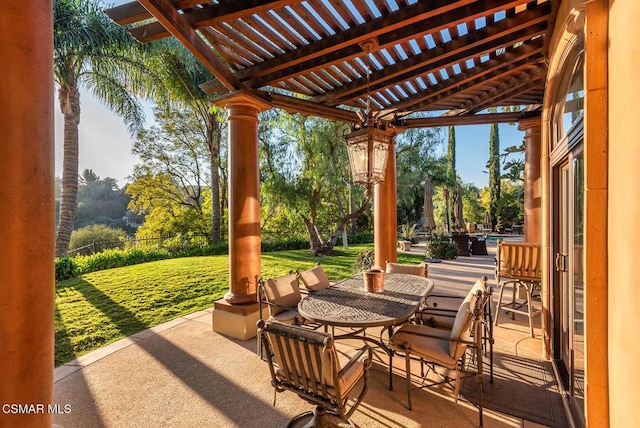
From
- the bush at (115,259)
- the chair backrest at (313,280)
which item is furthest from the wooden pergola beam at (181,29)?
the bush at (115,259)

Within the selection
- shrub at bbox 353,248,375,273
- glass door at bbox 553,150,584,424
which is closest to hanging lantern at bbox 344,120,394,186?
glass door at bbox 553,150,584,424

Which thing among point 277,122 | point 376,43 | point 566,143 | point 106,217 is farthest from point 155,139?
point 566,143

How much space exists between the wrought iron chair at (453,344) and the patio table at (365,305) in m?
0.22

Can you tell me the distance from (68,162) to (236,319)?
34.4 ft

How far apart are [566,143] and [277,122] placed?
34.1 ft

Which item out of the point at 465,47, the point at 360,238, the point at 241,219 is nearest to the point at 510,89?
the point at 465,47

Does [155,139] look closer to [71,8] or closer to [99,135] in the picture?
[99,135]

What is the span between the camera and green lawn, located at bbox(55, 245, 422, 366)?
471 centimetres

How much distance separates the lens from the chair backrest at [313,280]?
3.88m

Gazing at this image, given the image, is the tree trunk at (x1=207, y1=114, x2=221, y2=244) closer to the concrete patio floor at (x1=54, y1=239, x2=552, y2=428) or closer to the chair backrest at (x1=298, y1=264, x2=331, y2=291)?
the concrete patio floor at (x1=54, y1=239, x2=552, y2=428)

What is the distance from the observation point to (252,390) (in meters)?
2.95

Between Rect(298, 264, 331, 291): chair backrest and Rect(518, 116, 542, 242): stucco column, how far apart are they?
418cm

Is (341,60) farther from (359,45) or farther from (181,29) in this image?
(181,29)

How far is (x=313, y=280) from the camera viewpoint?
3.96 m
